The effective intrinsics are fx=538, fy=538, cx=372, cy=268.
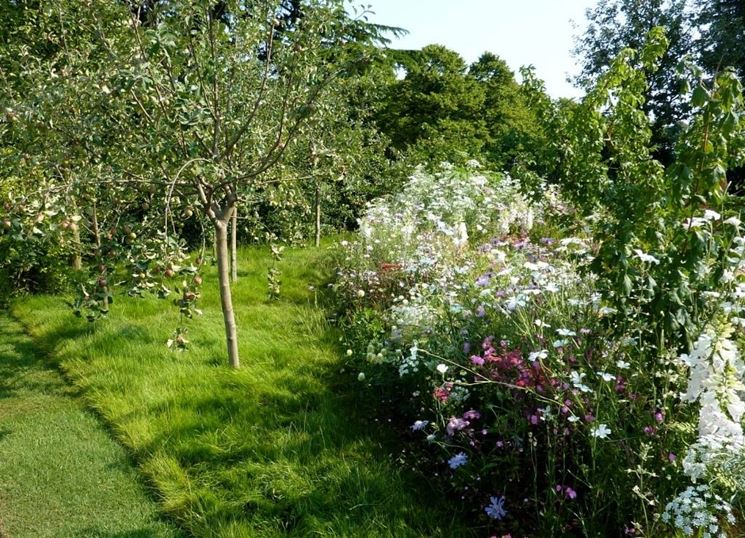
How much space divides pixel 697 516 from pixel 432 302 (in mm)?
2397

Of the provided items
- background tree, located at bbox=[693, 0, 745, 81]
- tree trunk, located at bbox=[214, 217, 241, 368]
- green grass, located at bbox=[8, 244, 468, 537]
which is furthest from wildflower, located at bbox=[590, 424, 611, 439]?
background tree, located at bbox=[693, 0, 745, 81]

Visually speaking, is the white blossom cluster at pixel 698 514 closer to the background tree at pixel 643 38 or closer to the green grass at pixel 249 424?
the green grass at pixel 249 424

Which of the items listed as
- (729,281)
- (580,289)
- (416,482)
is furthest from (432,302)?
(729,281)

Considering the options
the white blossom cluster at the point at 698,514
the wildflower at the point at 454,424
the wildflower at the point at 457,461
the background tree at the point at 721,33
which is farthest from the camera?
the background tree at the point at 721,33

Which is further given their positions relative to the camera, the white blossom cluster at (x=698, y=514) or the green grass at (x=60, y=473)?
the green grass at (x=60, y=473)

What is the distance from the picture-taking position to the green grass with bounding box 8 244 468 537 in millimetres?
3001

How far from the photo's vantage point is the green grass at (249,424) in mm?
3001

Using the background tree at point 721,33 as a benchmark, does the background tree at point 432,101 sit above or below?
below

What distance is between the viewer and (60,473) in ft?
11.8

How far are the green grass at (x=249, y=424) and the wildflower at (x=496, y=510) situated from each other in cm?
21

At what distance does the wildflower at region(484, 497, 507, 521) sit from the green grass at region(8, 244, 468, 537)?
21cm

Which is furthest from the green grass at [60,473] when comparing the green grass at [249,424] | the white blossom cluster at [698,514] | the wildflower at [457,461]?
the white blossom cluster at [698,514]

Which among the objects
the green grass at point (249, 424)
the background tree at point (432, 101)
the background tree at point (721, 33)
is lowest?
the green grass at point (249, 424)

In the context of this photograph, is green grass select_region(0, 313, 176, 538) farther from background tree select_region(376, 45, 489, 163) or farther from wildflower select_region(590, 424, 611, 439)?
background tree select_region(376, 45, 489, 163)
